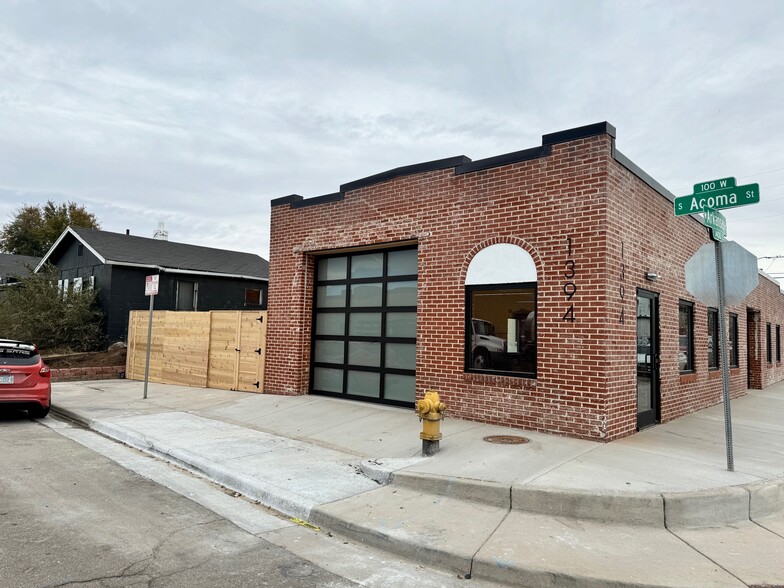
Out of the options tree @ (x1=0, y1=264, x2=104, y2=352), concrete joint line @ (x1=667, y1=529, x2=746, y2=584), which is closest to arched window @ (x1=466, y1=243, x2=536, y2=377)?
concrete joint line @ (x1=667, y1=529, x2=746, y2=584)

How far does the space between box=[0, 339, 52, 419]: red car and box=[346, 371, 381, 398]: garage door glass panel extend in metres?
5.54

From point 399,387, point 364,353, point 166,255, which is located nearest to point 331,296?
point 364,353

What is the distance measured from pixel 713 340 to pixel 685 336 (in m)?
2.36

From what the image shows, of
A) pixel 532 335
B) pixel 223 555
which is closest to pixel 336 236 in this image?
pixel 532 335

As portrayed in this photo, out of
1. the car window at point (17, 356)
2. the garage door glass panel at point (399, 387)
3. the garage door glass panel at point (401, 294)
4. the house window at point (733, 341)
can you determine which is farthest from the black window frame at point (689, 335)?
the car window at point (17, 356)

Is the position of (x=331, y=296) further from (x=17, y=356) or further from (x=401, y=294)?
(x=17, y=356)

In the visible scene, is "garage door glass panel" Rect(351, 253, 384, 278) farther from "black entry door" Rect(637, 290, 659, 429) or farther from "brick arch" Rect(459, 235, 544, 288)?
"black entry door" Rect(637, 290, 659, 429)

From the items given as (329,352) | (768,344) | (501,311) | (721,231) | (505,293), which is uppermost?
(721,231)

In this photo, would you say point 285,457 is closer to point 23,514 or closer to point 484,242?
point 23,514

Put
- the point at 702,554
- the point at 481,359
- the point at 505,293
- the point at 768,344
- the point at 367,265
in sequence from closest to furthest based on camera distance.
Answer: the point at 702,554 < the point at 505,293 < the point at 481,359 < the point at 367,265 < the point at 768,344

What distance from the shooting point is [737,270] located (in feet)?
20.8

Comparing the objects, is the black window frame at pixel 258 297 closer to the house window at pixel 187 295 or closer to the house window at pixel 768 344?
the house window at pixel 187 295

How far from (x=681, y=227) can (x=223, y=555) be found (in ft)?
33.1

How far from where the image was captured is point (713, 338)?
12.7 meters
